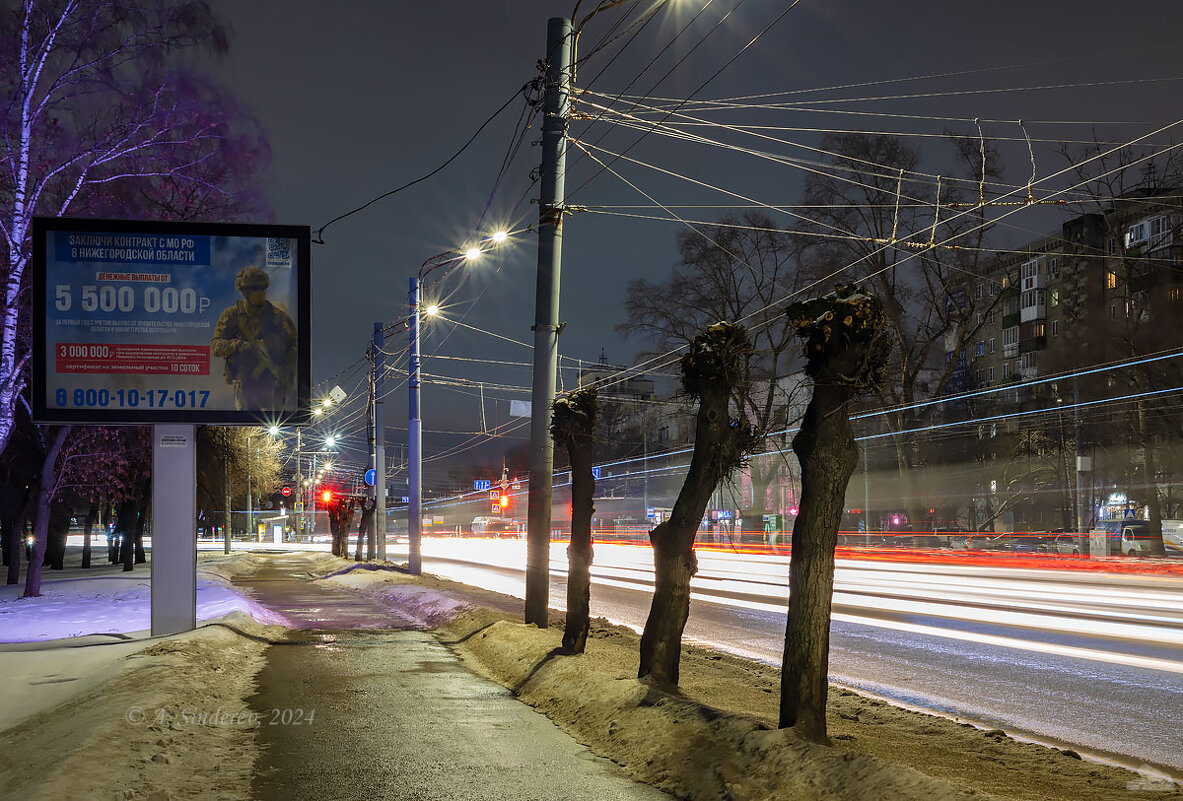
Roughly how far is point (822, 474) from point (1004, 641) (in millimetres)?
9596

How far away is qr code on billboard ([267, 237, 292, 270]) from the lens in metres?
A: 17.2

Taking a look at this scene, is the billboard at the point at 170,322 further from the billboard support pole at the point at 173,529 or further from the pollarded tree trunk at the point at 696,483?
the pollarded tree trunk at the point at 696,483

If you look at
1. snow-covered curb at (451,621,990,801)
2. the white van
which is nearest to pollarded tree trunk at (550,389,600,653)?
snow-covered curb at (451,621,990,801)

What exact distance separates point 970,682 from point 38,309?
1393 cm

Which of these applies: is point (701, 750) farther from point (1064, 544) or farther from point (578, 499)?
point (1064, 544)

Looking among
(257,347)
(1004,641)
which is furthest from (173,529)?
(1004,641)

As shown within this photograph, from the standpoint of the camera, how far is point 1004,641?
627 inches

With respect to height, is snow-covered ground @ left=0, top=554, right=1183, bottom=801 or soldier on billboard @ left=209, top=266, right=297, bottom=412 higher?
soldier on billboard @ left=209, top=266, right=297, bottom=412

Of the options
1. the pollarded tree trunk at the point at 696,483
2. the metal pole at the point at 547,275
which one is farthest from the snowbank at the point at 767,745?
the metal pole at the point at 547,275

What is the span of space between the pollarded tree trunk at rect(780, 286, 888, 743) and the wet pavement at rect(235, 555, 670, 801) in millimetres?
1387

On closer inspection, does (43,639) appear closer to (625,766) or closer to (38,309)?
(38,309)

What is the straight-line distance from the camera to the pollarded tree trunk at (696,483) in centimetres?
1069

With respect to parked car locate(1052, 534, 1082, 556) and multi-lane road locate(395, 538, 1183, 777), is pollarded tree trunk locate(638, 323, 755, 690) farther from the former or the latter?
parked car locate(1052, 534, 1082, 556)

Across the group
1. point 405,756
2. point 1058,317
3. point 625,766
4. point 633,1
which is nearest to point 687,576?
point 625,766
